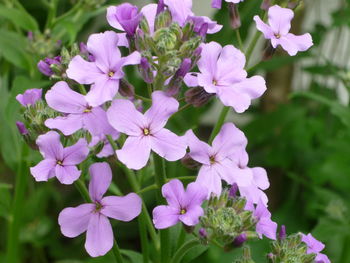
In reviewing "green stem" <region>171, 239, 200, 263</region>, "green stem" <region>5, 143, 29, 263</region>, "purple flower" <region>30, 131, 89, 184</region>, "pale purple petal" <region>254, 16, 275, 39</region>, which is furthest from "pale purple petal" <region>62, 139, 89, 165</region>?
"green stem" <region>5, 143, 29, 263</region>

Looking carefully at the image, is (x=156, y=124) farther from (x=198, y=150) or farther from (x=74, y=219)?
(x=74, y=219)

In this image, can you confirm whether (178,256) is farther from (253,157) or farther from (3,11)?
(253,157)

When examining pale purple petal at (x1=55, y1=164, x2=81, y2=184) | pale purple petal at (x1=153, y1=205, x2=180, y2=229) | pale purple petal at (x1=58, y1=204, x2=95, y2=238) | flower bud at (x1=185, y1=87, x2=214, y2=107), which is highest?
flower bud at (x1=185, y1=87, x2=214, y2=107)

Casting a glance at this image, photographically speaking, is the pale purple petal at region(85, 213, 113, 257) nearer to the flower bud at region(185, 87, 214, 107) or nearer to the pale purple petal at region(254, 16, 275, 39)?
the flower bud at region(185, 87, 214, 107)

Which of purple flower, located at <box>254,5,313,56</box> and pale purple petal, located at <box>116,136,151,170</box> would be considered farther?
purple flower, located at <box>254,5,313,56</box>

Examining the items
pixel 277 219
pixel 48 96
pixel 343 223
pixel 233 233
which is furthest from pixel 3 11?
pixel 277 219

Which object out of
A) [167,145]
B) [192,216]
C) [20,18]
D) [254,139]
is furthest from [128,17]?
[254,139]

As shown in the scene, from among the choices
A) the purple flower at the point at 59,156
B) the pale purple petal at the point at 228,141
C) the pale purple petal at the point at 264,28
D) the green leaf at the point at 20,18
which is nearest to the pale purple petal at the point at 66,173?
the purple flower at the point at 59,156

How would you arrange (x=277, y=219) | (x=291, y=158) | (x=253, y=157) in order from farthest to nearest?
(x=253, y=157) < (x=291, y=158) < (x=277, y=219)
